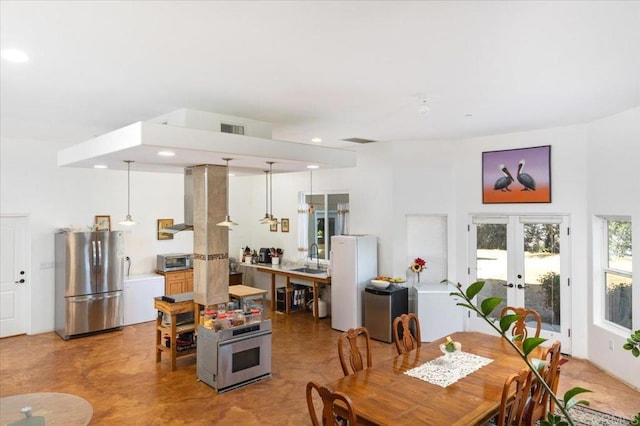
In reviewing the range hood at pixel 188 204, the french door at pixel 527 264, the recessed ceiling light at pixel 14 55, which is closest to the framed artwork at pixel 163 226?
the range hood at pixel 188 204

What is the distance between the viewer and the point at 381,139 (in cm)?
642

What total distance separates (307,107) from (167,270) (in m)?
4.86

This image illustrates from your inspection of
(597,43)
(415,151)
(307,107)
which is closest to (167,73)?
(307,107)

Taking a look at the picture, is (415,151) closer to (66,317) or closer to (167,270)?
(167,270)

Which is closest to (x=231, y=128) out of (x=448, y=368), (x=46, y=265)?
(x=448, y=368)

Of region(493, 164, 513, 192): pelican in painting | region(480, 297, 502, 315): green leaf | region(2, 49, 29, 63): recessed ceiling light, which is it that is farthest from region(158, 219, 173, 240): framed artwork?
region(480, 297, 502, 315): green leaf

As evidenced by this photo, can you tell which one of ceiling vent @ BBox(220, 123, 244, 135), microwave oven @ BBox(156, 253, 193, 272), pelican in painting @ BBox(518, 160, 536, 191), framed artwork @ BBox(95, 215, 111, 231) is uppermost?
ceiling vent @ BBox(220, 123, 244, 135)

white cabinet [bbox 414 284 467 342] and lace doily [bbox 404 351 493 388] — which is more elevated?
lace doily [bbox 404 351 493 388]

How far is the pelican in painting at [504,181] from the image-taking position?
598 cm

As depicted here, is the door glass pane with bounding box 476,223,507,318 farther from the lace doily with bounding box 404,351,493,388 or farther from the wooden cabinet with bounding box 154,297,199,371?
the wooden cabinet with bounding box 154,297,199,371

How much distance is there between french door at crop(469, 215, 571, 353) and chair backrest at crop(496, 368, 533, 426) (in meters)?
3.52

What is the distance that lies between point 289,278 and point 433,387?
17.2 ft

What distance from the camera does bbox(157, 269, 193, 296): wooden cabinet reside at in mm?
Answer: 7547

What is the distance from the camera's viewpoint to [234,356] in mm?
4551
